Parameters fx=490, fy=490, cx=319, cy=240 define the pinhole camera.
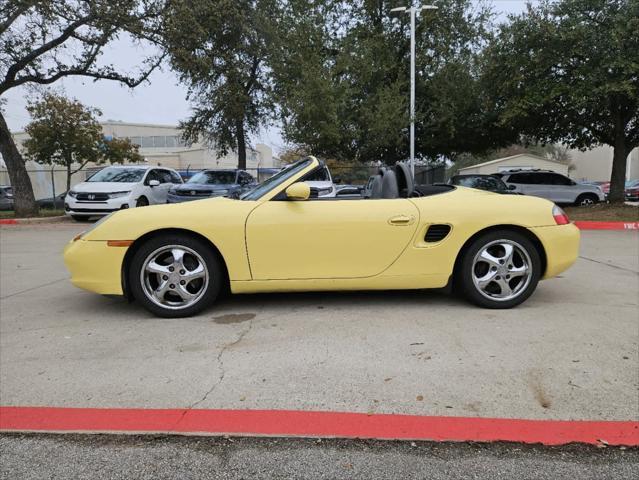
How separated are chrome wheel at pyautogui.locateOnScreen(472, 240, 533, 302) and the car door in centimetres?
70

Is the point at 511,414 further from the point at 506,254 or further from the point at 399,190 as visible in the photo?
the point at 399,190

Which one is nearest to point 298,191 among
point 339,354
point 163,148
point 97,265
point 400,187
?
point 400,187

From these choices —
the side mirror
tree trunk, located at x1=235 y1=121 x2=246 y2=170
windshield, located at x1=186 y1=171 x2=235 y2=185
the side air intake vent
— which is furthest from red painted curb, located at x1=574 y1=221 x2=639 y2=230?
tree trunk, located at x1=235 y1=121 x2=246 y2=170

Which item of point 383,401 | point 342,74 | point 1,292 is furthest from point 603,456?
point 342,74

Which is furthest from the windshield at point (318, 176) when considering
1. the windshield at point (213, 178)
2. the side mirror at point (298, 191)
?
the windshield at point (213, 178)

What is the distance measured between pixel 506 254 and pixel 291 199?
1.88m

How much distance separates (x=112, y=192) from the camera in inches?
538

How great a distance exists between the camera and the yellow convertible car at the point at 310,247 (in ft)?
13.1

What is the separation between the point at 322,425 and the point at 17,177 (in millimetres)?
17138

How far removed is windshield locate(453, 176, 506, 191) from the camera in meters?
15.9

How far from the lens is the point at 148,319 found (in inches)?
162

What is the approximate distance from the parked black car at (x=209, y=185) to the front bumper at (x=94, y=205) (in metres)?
1.32

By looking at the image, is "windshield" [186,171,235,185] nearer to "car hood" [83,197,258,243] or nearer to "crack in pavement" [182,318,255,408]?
"car hood" [83,197,258,243]

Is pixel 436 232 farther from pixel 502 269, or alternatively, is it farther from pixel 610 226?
pixel 610 226
